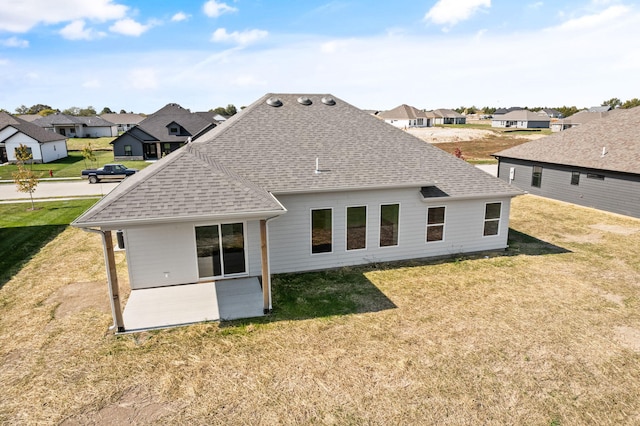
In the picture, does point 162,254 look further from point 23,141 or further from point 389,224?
point 23,141

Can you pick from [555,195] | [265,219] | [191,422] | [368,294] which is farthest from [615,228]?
[191,422]

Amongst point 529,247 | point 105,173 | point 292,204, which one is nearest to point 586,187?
point 529,247

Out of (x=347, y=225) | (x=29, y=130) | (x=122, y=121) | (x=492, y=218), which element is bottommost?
(x=492, y=218)

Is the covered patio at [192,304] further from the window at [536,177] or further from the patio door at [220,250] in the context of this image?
the window at [536,177]

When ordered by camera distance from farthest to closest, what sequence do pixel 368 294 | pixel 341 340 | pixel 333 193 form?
pixel 333 193
pixel 368 294
pixel 341 340

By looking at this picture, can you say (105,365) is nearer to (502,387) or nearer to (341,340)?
(341,340)

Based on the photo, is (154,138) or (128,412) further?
(154,138)
